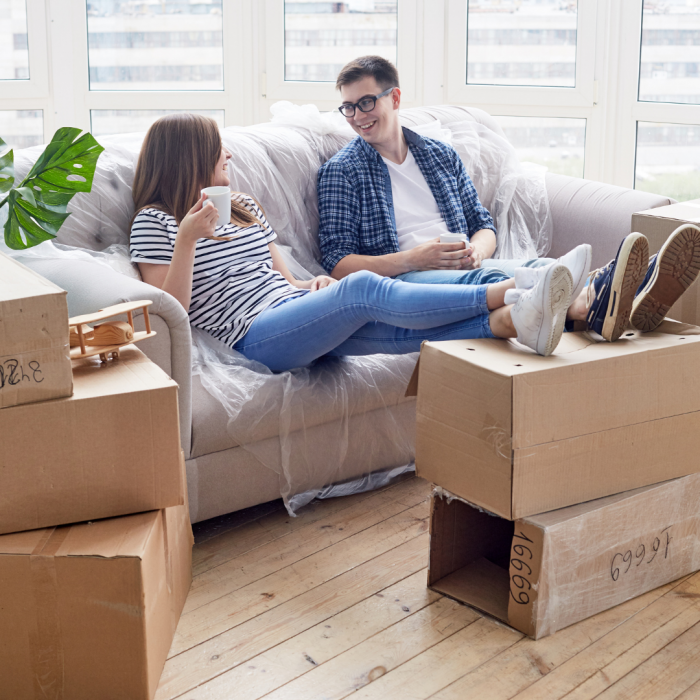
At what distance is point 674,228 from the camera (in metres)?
1.83

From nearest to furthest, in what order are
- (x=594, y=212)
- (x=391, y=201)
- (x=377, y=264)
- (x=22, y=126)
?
(x=377, y=264) < (x=391, y=201) < (x=594, y=212) < (x=22, y=126)

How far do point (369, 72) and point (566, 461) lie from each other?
1.26 metres

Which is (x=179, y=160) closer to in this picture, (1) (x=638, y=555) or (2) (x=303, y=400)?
(2) (x=303, y=400)

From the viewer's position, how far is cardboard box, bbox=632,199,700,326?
5.73 ft

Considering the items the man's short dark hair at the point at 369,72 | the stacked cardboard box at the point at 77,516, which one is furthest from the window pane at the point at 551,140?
the stacked cardboard box at the point at 77,516

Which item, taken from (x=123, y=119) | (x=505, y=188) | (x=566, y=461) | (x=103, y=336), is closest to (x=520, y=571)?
(x=566, y=461)

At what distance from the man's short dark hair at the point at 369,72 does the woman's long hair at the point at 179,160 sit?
50cm

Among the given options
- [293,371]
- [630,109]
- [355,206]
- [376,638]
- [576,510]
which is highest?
[630,109]

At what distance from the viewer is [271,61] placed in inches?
146

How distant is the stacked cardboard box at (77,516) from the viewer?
3.80ft

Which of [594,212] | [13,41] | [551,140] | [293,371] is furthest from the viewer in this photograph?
[551,140]

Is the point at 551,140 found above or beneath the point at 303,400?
→ above

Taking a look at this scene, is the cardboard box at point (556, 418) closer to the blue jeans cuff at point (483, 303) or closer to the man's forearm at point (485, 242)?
the blue jeans cuff at point (483, 303)

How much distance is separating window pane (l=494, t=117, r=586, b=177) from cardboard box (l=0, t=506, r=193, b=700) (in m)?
3.18
